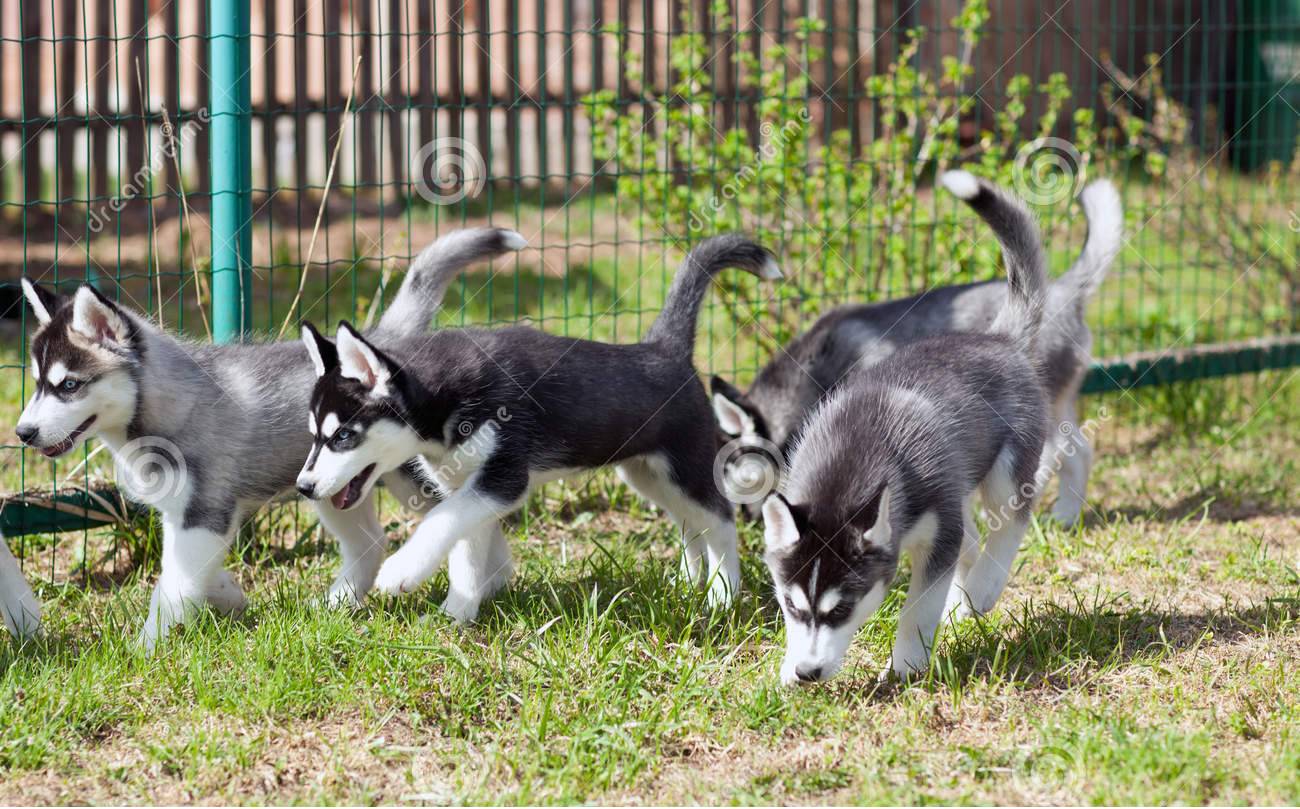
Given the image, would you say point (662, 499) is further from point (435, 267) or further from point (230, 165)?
point (230, 165)

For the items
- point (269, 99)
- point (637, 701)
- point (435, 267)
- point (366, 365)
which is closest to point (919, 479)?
point (637, 701)

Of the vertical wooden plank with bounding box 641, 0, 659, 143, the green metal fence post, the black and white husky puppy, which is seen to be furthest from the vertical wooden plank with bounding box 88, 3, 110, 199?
the black and white husky puppy

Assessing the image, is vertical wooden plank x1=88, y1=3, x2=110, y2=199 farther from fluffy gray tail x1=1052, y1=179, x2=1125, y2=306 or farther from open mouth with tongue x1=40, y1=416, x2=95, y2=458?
fluffy gray tail x1=1052, y1=179, x2=1125, y2=306

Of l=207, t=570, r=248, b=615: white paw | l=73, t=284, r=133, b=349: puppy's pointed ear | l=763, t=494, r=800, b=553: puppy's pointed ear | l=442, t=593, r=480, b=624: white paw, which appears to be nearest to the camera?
l=763, t=494, r=800, b=553: puppy's pointed ear

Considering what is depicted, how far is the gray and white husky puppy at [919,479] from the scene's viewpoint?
3654mm

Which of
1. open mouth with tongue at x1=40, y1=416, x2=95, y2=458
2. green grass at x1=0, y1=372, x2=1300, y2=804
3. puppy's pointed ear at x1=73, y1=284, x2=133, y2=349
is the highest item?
puppy's pointed ear at x1=73, y1=284, x2=133, y2=349

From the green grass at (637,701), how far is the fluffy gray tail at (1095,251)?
4.12ft

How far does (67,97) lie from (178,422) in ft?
25.2

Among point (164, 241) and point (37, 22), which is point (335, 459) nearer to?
point (164, 241)

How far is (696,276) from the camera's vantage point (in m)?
4.79

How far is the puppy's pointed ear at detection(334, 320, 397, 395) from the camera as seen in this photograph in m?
3.98

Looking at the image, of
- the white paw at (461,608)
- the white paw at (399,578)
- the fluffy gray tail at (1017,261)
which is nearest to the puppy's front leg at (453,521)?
the white paw at (399,578)

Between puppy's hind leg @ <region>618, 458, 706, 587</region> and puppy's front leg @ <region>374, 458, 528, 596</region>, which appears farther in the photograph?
puppy's hind leg @ <region>618, 458, 706, 587</region>

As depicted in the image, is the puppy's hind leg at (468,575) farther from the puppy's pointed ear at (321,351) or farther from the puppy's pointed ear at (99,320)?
the puppy's pointed ear at (99,320)
